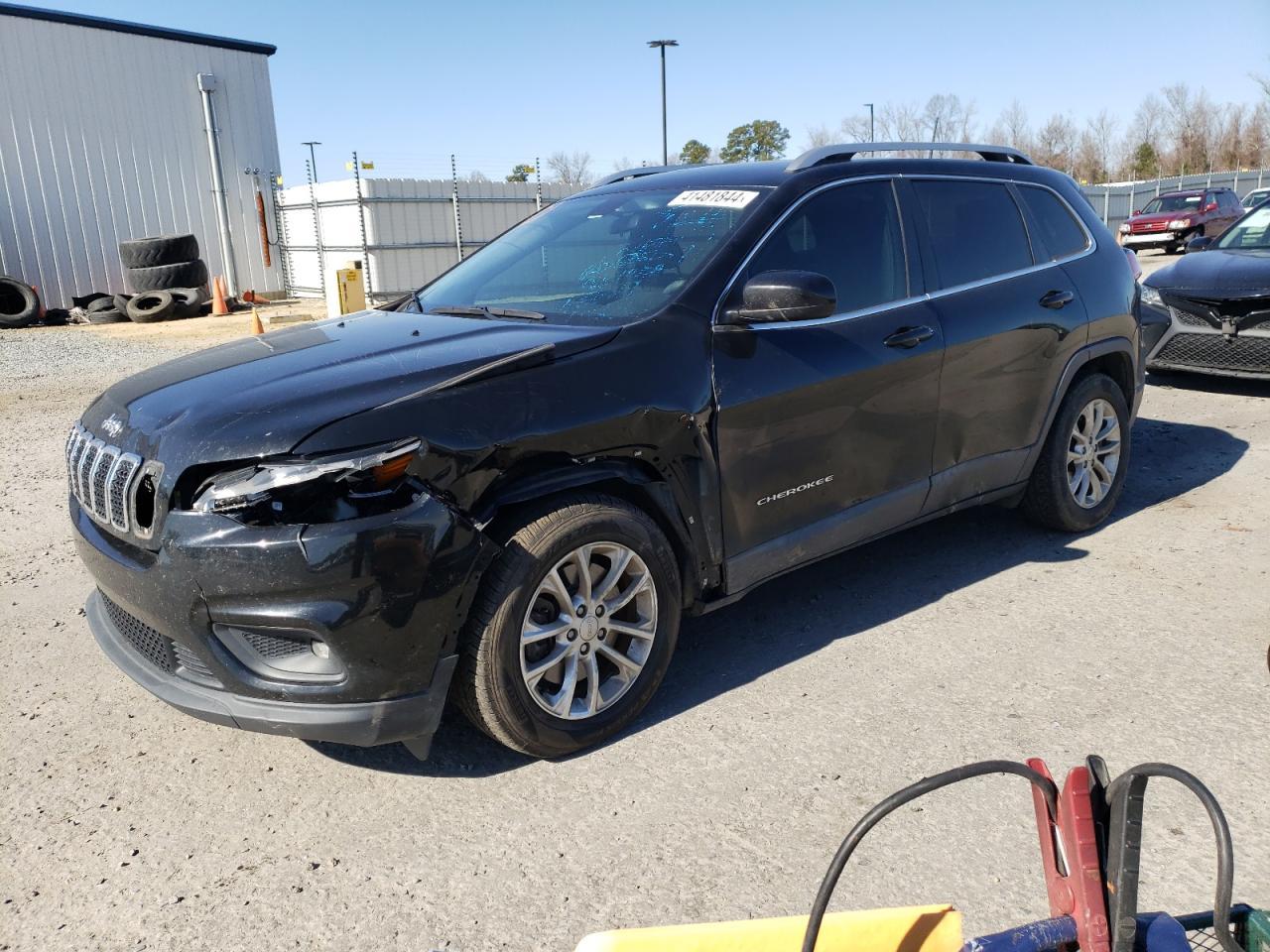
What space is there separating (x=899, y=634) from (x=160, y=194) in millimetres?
21287

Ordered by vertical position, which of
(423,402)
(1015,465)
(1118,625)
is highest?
(423,402)

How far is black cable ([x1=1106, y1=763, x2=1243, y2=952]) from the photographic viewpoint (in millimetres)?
1500

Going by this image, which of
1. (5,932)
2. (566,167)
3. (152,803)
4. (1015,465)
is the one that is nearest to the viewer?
(5,932)

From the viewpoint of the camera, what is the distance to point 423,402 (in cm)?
284

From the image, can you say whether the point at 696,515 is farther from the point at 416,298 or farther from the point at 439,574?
the point at 416,298

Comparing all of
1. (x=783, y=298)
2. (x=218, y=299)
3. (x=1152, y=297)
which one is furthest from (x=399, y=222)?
(x=783, y=298)

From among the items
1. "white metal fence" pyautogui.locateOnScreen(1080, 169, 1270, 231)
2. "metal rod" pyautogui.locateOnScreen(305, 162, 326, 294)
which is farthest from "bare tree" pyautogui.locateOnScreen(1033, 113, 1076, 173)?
"metal rod" pyautogui.locateOnScreen(305, 162, 326, 294)

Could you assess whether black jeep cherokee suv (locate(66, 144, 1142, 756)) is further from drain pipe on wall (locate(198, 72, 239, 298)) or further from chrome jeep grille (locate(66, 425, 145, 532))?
drain pipe on wall (locate(198, 72, 239, 298))

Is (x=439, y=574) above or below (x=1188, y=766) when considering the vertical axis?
above

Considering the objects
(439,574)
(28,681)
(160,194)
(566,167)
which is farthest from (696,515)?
(566,167)

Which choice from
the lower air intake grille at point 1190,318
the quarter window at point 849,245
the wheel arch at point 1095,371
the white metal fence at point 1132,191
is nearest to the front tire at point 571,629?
the quarter window at point 849,245

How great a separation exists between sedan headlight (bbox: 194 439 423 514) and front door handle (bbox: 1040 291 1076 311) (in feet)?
10.6

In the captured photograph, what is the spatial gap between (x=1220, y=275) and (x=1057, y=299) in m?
4.69

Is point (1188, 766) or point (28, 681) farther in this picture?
point (28, 681)
